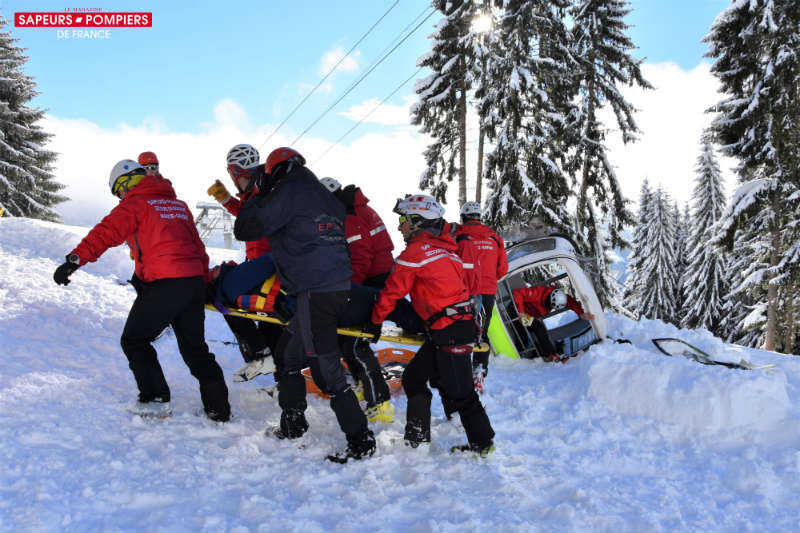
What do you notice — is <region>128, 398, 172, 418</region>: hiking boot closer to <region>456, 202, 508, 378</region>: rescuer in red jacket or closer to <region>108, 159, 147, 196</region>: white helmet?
<region>108, 159, 147, 196</region>: white helmet

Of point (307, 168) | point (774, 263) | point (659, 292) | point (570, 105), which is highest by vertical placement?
point (570, 105)

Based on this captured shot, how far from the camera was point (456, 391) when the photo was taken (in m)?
3.64

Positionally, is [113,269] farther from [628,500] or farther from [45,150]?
[45,150]

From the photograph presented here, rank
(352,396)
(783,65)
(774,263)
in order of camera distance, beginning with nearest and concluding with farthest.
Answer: (352,396), (783,65), (774,263)

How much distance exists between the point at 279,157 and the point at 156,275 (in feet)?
4.39

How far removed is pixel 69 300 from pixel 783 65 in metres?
19.7

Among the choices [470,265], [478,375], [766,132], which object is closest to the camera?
[478,375]

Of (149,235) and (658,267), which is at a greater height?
(149,235)

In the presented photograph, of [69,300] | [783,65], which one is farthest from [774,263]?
[69,300]

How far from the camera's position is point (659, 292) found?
108 ft

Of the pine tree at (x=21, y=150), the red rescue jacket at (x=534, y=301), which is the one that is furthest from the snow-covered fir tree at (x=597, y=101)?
the pine tree at (x=21, y=150)

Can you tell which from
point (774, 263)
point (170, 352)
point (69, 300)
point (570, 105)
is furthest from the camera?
point (570, 105)

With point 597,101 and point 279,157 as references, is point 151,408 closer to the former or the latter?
point 279,157

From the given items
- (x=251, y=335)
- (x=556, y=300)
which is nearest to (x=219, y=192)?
(x=251, y=335)
